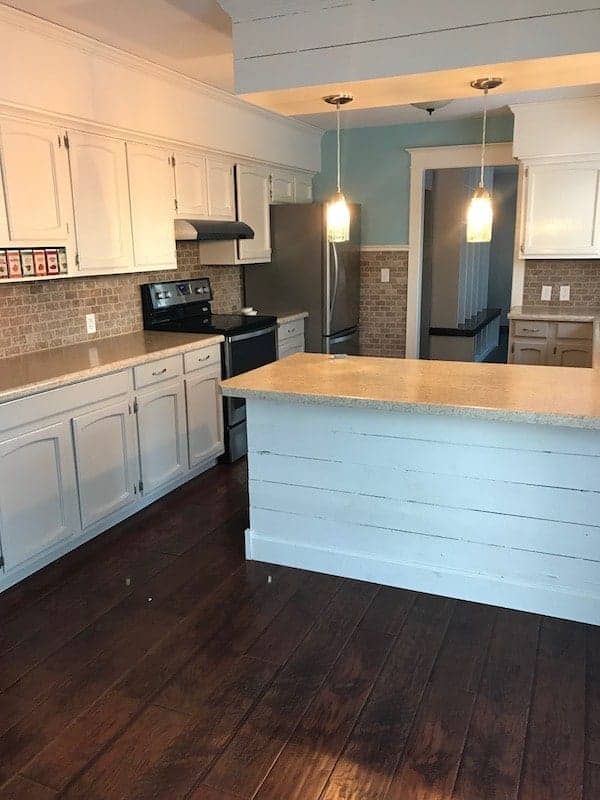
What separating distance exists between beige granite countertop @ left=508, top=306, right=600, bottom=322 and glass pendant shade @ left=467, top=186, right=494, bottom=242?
86.1 inches

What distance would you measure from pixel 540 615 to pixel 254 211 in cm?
357

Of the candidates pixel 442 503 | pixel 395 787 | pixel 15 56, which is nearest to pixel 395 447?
pixel 442 503

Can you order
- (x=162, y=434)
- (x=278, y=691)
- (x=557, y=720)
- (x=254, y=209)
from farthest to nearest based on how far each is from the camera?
(x=254, y=209)
(x=162, y=434)
(x=278, y=691)
(x=557, y=720)

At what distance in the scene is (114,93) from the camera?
3.49 metres

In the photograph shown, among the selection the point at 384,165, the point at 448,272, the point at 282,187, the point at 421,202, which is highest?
the point at 384,165

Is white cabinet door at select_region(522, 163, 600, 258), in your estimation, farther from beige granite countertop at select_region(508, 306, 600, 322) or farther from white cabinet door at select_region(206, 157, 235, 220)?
white cabinet door at select_region(206, 157, 235, 220)

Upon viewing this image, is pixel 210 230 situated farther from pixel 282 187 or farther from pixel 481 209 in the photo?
pixel 481 209

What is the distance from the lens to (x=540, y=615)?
2.60 metres

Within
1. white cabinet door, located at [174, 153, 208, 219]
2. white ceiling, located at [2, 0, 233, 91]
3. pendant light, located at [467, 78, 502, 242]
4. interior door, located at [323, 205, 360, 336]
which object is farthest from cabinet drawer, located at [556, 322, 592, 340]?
white ceiling, located at [2, 0, 233, 91]

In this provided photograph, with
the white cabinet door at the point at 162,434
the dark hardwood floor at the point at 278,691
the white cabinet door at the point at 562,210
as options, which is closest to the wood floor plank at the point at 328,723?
the dark hardwood floor at the point at 278,691

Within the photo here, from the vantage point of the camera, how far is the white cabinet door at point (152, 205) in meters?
3.75

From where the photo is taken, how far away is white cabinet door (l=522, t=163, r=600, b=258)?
469 cm

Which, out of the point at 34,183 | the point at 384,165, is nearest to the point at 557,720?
the point at 34,183

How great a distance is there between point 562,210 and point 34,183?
363 centimetres
